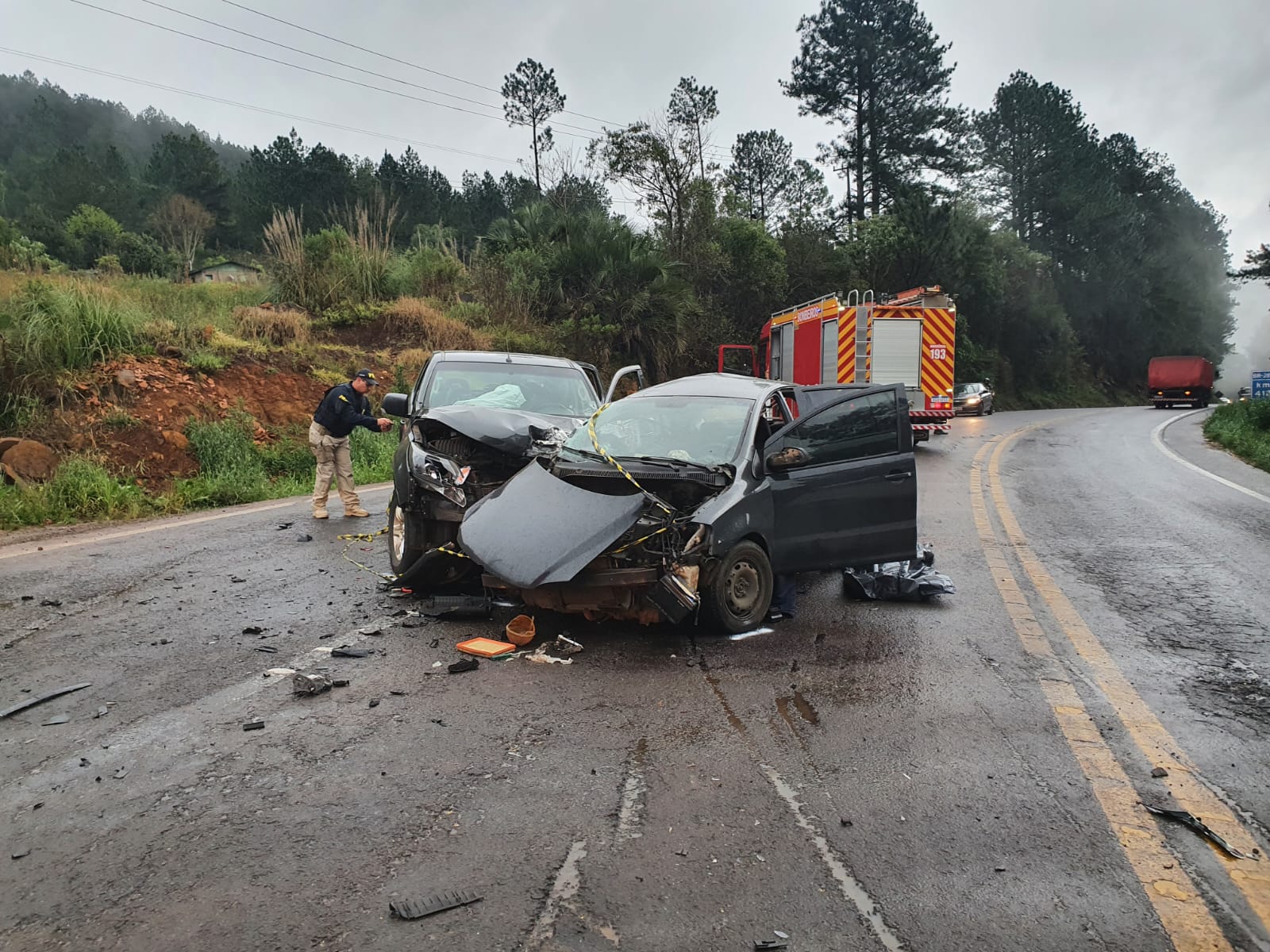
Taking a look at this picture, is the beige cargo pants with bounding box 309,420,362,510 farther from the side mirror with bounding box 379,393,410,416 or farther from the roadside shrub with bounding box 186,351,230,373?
the roadside shrub with bounding box 186,351,230,373

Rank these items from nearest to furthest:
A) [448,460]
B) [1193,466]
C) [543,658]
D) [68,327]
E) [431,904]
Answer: [431,904]
[543,658]
[448,460]
[68,327]
[1193,466]

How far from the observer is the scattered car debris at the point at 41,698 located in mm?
4203

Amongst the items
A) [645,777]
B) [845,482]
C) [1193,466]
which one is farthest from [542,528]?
[1193,466]

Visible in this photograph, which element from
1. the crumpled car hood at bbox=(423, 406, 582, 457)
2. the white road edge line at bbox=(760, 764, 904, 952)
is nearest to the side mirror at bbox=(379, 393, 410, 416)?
the crumpled car hood at bbox=(423, 406, 582, 457)

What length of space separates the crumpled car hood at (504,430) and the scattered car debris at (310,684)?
248cm

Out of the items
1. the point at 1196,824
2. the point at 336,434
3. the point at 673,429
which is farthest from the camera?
the point at 336,434

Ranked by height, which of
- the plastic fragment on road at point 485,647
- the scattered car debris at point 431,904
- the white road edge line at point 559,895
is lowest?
the white road edge line at point 559,895

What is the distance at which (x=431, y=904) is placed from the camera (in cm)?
268

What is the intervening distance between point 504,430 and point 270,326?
43.7 feet

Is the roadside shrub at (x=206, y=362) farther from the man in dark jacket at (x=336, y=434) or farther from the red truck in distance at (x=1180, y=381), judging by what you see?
the red truck in distance at (x=1180, y=381)

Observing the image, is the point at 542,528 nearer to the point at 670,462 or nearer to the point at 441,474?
the point at 670,462

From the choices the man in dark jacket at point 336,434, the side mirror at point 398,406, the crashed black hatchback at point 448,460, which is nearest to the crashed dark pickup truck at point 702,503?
the crashed black hatchback at point 448,460

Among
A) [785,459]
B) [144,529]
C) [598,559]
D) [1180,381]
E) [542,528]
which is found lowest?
[144,529]

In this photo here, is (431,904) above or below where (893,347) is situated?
below
